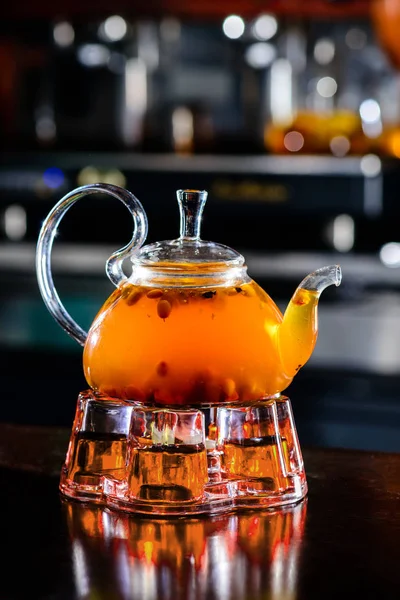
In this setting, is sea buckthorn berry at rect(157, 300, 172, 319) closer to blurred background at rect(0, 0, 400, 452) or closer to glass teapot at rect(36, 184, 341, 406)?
glass teapot at rect(36, 184, 341, 406)

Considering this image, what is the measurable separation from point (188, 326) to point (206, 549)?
178 millimetres

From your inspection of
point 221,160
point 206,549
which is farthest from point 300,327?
point 221,160

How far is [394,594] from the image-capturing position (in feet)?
2.28

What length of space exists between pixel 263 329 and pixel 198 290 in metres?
0.06

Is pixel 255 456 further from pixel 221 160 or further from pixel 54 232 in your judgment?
pixel 221 160

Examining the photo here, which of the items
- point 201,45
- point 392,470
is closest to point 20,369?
point 201,45

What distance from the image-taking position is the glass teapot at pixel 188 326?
87cm

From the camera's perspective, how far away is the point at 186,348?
86cm

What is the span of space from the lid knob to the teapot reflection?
0.23 m

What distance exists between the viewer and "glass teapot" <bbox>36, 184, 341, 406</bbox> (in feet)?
2.84

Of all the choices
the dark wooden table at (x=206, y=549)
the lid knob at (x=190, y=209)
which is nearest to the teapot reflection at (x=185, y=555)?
the dark wooden table at (x=206, y=549)

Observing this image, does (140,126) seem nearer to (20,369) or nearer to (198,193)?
(20,369)

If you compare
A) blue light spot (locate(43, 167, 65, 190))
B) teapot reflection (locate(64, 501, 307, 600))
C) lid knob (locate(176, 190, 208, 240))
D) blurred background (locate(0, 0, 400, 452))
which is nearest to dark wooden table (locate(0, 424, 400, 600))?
teapot reflection (locate(64, 501, 307, 600))

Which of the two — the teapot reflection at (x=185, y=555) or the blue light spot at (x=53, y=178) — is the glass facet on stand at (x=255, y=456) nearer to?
the teapot reflection at (x=185, y=555)
